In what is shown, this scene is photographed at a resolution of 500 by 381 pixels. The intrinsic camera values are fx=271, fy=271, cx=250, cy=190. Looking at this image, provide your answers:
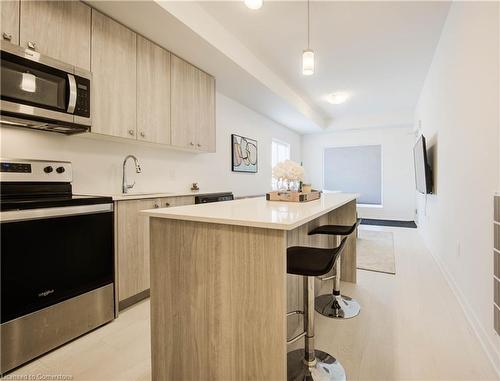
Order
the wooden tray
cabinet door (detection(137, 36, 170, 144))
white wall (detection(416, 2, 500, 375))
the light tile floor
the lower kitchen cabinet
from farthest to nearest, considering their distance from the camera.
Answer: cabinet door (detection(137, 36, 170, 144)) < the lower kitchen cabinet < the wooden tray < white wall (detection(416, 2, 500, 375)) < the light tile floor

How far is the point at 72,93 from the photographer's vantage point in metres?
1.96

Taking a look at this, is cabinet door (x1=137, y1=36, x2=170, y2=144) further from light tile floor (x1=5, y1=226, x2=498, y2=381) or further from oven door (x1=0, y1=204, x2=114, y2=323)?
light tile floor (x1=5, y1=226, x2=498, y2=381)

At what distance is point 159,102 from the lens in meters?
2.73

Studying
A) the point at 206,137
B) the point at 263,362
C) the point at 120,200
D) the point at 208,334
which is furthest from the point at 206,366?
the point at 206,137

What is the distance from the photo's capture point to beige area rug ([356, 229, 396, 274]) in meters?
3.52

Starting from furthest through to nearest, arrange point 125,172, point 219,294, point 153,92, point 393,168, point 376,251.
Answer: point 393,168, point 376,251, point 125,172, point 153,92, point 219,294

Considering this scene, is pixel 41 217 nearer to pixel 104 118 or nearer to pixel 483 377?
pixel 104 118

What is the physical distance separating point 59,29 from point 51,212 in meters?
1.29

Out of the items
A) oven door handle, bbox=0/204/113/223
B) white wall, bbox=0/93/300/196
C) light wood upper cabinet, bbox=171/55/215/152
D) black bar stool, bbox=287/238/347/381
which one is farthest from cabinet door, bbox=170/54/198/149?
black bar stool, bbox=287/238/347/381

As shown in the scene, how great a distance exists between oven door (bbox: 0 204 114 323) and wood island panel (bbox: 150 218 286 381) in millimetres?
837

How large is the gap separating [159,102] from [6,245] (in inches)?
68.6

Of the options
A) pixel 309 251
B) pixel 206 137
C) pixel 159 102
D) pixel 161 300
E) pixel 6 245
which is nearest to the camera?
pixel 161 300

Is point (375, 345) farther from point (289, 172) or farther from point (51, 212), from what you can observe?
point (51, 212)

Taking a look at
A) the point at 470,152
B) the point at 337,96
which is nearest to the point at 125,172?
the point at 470,152
